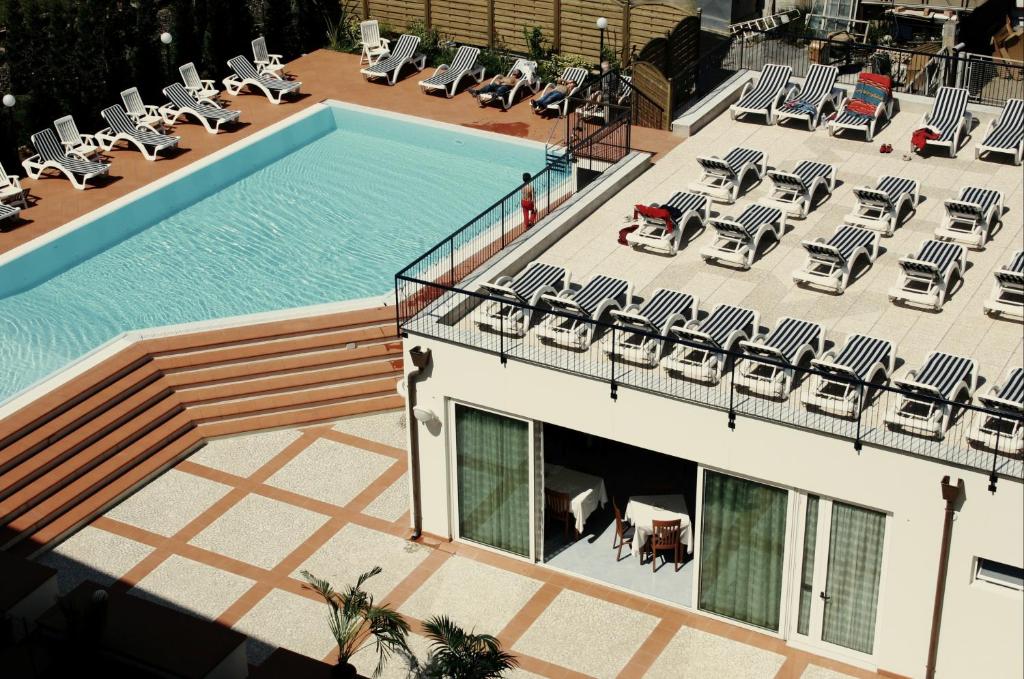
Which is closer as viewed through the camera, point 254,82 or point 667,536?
point 667,536

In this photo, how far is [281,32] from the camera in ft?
125

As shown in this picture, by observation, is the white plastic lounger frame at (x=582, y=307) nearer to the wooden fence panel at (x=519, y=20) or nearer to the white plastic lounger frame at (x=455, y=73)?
the white plastic lounger frame at (x=455, y=73)

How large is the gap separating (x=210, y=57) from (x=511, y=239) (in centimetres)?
1521

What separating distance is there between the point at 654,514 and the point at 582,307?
316 centimetres

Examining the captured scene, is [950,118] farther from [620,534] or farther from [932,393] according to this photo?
[620,534]

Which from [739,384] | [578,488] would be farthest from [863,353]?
[578,488]

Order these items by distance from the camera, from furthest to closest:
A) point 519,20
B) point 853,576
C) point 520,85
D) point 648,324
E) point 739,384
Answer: point 519,20 < point 520,85 < point 648,324 < point 739,384 < point 853,576

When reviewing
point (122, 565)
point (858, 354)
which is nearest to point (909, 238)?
point (858, 354)

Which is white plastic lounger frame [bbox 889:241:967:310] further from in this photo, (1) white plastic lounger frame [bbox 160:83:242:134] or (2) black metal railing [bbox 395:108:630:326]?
(1) white plastic lounger frame [bbox 160:83:242:134]

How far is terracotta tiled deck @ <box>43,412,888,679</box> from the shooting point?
20312 millimetres

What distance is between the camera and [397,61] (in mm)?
36906

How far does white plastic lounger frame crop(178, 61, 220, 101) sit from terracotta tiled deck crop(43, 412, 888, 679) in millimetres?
13007

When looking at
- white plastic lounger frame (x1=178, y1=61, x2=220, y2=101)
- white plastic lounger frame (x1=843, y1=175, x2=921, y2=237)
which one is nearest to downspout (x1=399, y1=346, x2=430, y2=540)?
white plastic lounger frame (x1=843, y1=175, x2=921, y2=237)

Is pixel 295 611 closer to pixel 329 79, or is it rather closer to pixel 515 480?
pixel 515 480
